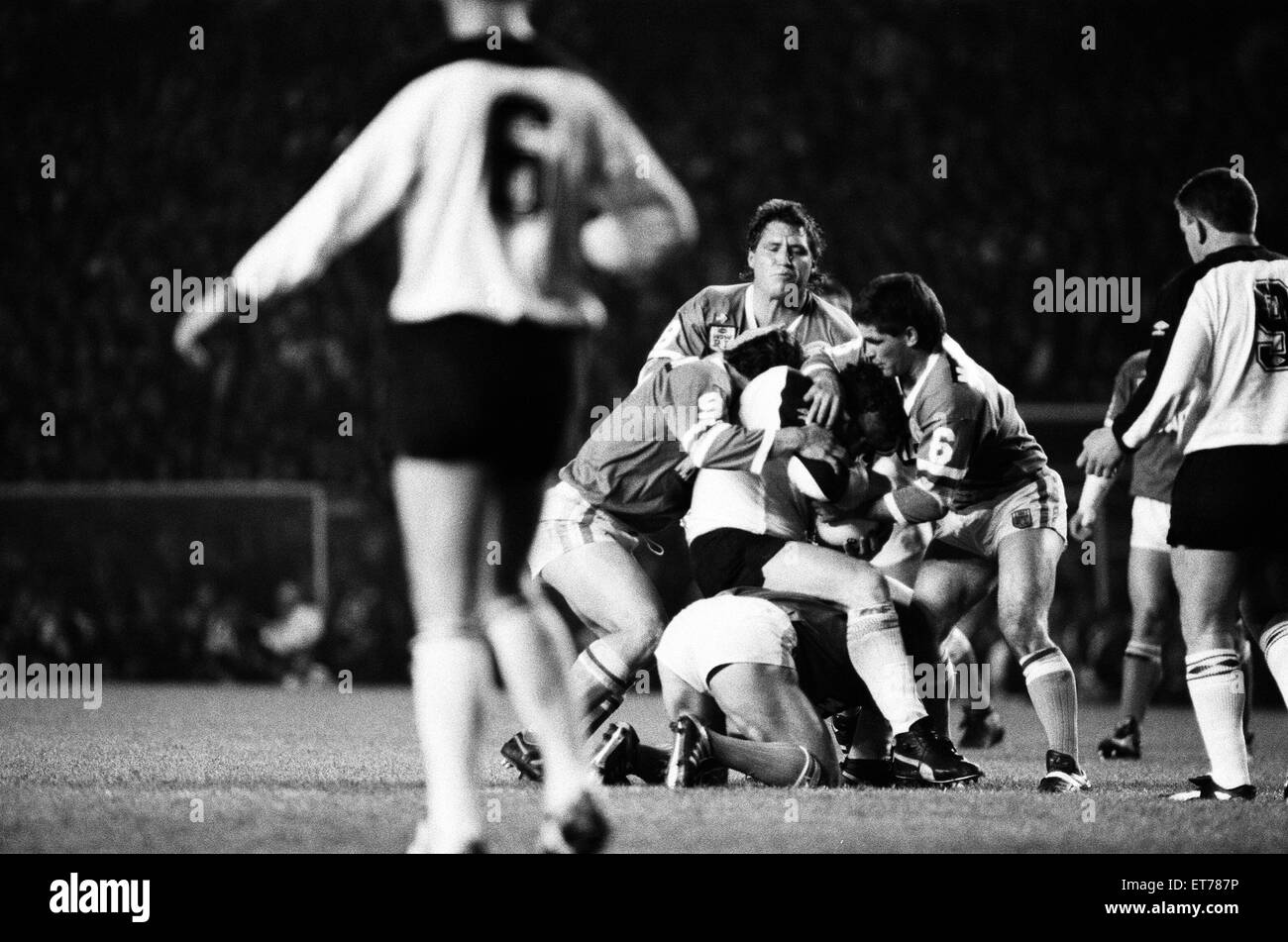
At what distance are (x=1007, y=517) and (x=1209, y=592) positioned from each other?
32.4 inches

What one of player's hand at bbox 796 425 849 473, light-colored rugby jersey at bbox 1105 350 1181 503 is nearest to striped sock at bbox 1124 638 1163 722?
light-colored rugby jersey at bbox 1105 350 1181 503

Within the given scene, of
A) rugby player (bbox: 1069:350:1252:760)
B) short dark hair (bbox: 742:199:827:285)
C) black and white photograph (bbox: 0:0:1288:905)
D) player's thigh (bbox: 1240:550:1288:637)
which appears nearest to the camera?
black and white photograph (bbox: 0:0:1288:905)

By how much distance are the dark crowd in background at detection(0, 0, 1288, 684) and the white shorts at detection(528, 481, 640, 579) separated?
6.38 metres

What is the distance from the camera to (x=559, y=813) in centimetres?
315

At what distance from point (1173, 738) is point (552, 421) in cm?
541

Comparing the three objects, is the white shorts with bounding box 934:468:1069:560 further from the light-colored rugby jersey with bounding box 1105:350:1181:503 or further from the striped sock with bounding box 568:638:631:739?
the light-colored rugby jersey with bounding box 1105:350:1181:503

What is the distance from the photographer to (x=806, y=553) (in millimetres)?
5031

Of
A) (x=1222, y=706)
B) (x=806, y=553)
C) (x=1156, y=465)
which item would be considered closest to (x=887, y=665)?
(x=806, y=553)

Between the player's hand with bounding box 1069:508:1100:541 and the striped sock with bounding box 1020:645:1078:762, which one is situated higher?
the player's hand with bounding box 1069:508:1100:541

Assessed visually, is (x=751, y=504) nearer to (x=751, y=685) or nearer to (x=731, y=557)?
(x=731, y=557)

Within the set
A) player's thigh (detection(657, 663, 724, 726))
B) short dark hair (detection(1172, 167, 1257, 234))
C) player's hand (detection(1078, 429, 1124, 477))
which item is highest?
short dark hair (detection(1172, 167, 1257, 234))

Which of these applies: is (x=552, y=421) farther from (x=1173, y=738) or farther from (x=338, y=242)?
(x=1173, y=738)

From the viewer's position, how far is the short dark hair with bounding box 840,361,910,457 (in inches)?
200
